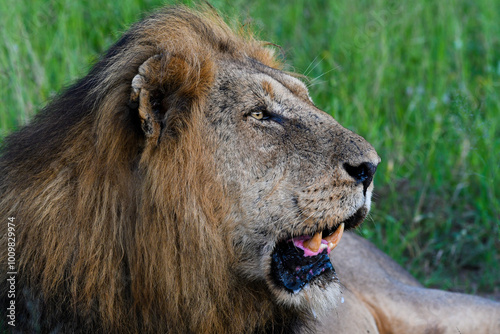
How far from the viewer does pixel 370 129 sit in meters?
5.07

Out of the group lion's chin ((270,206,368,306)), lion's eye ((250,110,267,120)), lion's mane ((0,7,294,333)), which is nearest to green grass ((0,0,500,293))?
lion's eye ((250,110,267,120))

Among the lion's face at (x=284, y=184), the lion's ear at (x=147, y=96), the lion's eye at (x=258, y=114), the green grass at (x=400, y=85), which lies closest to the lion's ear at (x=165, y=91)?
the lion's ear at (x=147, y=96)

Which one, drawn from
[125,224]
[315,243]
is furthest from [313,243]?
[125,224]

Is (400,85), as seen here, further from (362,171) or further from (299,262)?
(299,262)

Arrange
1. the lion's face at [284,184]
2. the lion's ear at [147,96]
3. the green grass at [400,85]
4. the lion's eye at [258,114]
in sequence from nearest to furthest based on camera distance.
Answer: the lion's ear at [147,96]
the lion's face at [284,184]
the lion's eye at [258,114]
the green grass at [400,85]

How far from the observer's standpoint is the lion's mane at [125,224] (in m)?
2.42

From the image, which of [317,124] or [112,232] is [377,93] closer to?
[317,124]

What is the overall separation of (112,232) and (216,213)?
0.40m

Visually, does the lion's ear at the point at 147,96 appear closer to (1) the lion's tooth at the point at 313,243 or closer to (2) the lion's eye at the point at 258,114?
(2) the lion's eye at the point at 258,114

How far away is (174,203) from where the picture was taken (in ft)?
7.95

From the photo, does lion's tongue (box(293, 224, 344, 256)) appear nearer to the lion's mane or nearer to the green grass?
the lion's mane

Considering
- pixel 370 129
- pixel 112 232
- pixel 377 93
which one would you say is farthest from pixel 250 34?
pixel 377 93

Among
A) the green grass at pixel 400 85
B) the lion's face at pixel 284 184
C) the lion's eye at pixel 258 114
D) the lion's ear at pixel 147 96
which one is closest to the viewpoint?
the lion's ear at pixel 147 96

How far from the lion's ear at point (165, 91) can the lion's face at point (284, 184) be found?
11 centimetres
